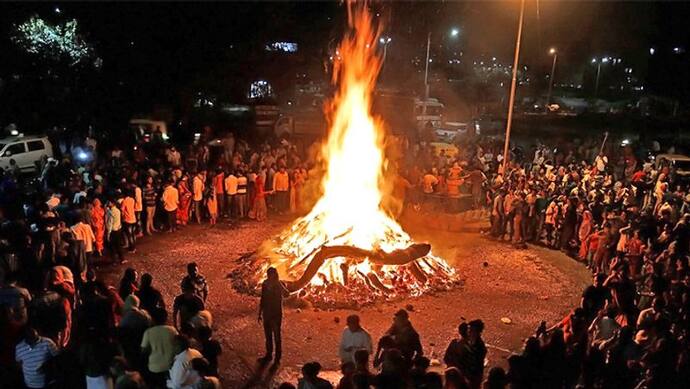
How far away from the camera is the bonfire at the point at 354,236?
13.6 metres

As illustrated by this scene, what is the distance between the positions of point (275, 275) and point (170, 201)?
8979 mm

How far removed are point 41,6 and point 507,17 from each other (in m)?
51.0

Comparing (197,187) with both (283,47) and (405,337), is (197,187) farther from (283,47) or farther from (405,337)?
(283,47)

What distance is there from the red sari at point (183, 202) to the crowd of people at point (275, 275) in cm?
4

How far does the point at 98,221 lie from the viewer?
14906 mm

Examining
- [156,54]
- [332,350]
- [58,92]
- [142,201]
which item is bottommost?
[332,350]

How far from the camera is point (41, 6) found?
28906mm

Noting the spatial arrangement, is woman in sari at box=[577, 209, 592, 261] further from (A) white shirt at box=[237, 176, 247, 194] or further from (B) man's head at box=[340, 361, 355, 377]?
(B) man's head at box=[340, 361, 355, 377]

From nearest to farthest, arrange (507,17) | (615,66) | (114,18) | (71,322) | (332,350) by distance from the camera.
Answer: (71,322)
(332,350)
(114,18)
(507,17)
(615,66)

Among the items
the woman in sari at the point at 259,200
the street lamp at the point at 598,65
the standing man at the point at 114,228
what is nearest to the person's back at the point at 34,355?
the standing man at the point at 114,228

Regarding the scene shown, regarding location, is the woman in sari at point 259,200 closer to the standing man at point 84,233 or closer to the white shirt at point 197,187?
the white shirt at point 197,187

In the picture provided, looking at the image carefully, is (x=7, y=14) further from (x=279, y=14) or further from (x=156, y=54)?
(x=279, y=14)

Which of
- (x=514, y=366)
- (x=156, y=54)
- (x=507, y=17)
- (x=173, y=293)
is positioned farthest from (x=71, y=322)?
(x=507, y=17)

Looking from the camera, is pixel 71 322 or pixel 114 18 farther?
pixel 114 18
